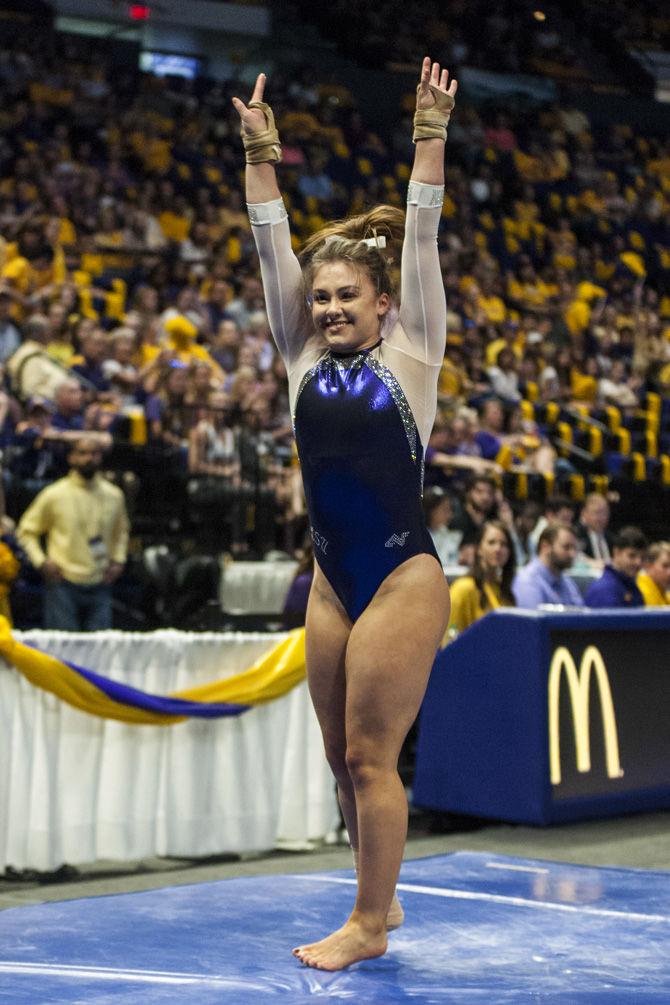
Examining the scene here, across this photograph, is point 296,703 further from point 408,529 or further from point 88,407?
point 88,407

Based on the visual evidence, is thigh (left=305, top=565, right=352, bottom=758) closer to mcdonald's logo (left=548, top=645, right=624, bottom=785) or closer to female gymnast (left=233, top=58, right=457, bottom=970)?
female gymnast (left=233, top=58, right=457, bottom=970)

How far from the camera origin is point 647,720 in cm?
676

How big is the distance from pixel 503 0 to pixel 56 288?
14946mm

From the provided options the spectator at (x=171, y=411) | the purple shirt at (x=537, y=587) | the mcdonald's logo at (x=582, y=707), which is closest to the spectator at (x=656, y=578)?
the purple shirt at (x=537, y=587)

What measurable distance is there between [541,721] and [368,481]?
3.16m

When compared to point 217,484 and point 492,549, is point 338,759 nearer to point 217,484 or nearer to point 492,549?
point 492,549

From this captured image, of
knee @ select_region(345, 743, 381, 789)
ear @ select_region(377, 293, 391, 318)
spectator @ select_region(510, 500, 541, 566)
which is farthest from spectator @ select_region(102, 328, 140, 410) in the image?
knee @ select_region(345, 743, 381, 789)

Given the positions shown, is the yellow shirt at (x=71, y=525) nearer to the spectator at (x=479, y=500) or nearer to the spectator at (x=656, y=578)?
the spectator at (x=479, y=500)

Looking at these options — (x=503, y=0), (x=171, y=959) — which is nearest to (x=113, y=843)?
(x=171, y=959)

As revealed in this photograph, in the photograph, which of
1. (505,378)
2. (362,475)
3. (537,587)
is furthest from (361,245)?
(505,378)

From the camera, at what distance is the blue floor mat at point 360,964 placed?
305 cm

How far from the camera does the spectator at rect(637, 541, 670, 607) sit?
27.3ft

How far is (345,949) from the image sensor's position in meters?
3.28

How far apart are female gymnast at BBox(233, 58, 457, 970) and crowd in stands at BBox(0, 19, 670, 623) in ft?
12.9
